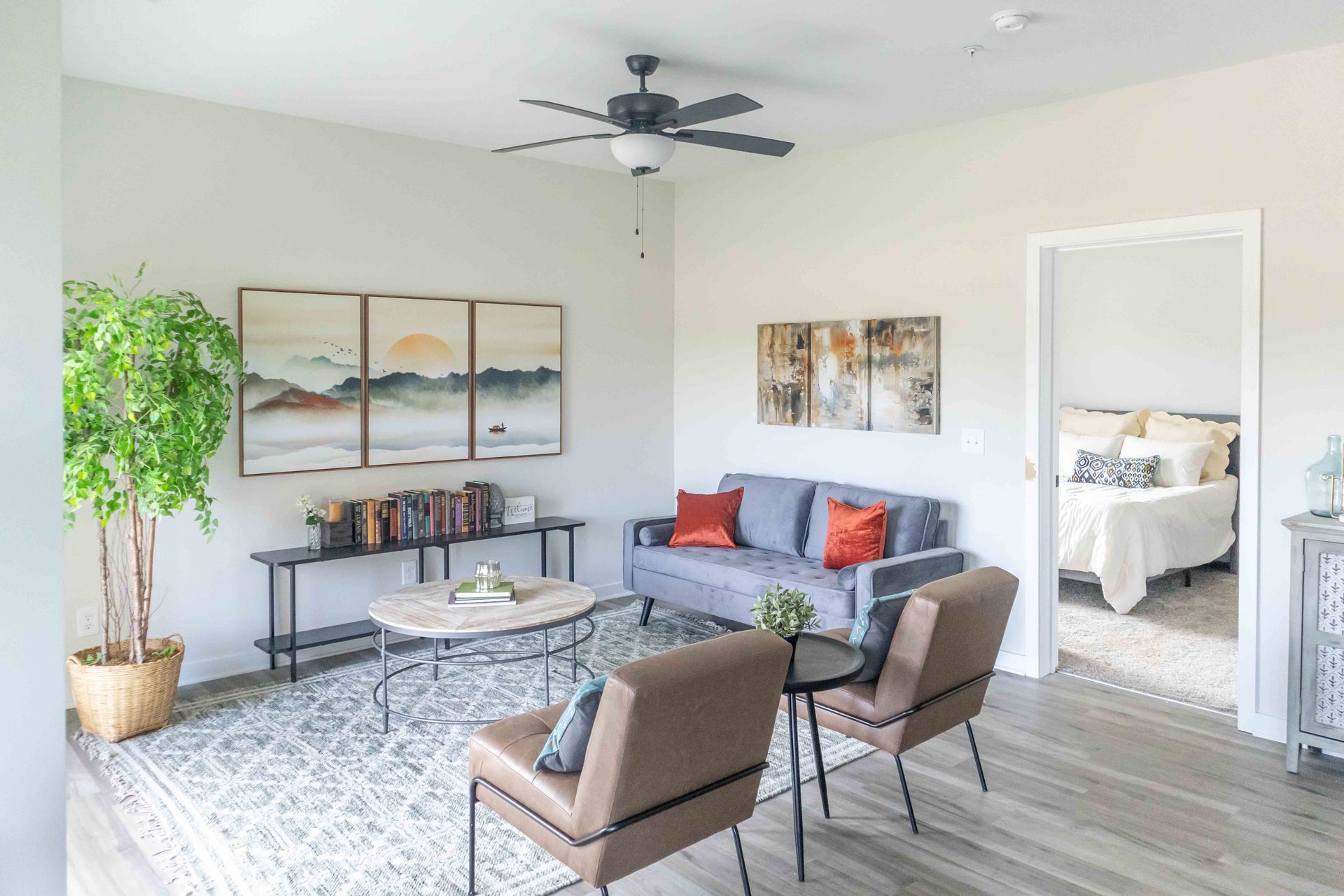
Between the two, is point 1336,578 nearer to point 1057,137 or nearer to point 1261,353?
point 1261,353

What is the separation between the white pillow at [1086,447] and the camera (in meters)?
7.07

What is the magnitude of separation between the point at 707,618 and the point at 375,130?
3.33 meters

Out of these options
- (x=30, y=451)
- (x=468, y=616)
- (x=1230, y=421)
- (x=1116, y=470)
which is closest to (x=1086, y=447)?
(x=1116, y=470)

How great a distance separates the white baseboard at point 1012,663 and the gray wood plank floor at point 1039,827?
68cm

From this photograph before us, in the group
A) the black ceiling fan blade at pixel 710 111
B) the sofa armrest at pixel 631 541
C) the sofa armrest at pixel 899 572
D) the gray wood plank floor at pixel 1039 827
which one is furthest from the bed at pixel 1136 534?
the black ceiling fan blade at pixel 710 111

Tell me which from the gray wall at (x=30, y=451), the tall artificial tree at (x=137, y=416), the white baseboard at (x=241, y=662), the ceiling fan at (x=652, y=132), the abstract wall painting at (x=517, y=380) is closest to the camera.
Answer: the gray wall at (x=30, y=451)

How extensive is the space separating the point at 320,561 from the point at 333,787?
138 cm

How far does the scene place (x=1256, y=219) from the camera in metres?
3.73

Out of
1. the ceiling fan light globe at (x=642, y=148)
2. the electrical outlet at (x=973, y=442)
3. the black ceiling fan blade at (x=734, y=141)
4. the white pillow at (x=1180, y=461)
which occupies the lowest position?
the white pillow at (x=1180, y=461)

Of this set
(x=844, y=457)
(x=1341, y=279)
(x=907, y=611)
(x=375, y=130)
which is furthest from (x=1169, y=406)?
(x=375, y=130)

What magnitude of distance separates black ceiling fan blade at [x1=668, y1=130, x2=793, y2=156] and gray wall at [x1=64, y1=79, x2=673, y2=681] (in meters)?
2.04

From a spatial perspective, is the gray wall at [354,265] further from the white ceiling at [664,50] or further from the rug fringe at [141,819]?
the rug fringe at [141,819]

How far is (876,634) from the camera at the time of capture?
9.51ft

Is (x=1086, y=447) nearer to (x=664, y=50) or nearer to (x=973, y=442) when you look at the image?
(x=973, y=442)
